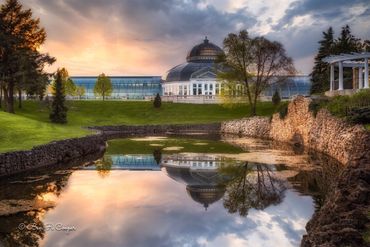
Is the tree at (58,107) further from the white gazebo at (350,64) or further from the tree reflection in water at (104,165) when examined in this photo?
the white gazebo at (350,64)

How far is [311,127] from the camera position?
1572 inches

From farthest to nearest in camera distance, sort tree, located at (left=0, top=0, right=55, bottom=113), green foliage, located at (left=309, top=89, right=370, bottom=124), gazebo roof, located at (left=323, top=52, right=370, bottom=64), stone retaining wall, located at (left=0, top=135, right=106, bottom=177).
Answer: tree, located at (left=0, top=0, right=55, bottom=113) < gazebo roof, located at (left=323, top=52, right=370, bottom=64) < green foliage, located at (left=309, top=89, right=370, bottom=124) < stone retaining wall, located at (left=0, top=135, right=106, bottom=177)

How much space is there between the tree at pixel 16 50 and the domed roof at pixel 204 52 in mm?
74576

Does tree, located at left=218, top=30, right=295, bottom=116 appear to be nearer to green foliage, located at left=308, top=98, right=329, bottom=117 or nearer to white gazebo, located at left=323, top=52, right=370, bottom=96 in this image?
white gazebo, located at left=323, top=52, right=370, bottom=96

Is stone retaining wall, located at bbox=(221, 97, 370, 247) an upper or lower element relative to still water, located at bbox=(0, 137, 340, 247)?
upper

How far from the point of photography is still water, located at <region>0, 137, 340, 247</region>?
14.1 m

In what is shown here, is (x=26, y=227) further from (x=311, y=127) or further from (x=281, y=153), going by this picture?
(x=311, y=127)

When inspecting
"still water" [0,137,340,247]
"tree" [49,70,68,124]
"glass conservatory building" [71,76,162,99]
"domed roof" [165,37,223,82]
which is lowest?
"still water" [0,137,340,247]

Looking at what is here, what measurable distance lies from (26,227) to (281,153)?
79.8ft

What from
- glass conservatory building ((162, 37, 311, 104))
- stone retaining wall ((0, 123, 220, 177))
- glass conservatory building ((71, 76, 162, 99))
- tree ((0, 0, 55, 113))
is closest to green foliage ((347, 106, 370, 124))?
stone retaining wall ((0, 123, 220, 177))

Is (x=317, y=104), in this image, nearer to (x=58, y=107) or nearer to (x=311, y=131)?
(x=311, y=131)

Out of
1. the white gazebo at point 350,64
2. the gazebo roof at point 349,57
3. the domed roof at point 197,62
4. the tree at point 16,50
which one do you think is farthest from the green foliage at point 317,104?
the domed roof at point 197,62

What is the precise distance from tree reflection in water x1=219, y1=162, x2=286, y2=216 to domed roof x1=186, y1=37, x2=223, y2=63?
10385cm

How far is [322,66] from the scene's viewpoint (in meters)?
75.2
